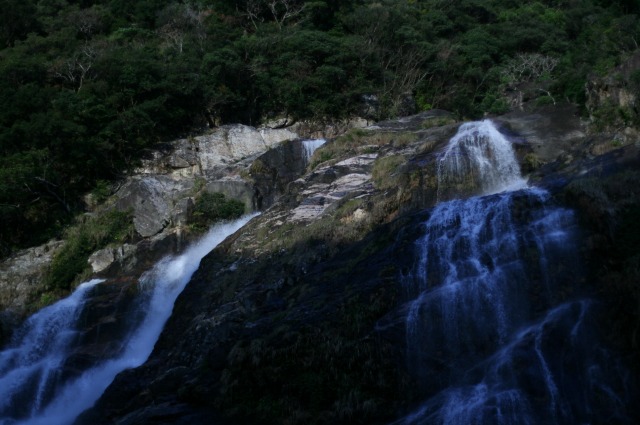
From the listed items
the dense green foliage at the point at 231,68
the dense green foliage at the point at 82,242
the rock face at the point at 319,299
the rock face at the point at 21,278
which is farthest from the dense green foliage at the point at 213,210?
the dense green foliage at the point at 231,68

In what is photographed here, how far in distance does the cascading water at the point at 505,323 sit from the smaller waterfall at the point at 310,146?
11.4m

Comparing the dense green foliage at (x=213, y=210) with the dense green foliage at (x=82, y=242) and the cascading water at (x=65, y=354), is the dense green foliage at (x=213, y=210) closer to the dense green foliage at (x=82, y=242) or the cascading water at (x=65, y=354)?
the cascading water at (x=65, y=354)

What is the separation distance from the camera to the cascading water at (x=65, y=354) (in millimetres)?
17188

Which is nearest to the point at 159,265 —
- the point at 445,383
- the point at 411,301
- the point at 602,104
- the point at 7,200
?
the point at 7,200

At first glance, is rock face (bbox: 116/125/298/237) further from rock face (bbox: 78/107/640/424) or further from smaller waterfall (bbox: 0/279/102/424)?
smaller waterfall (bbox: 0/279/102/424)

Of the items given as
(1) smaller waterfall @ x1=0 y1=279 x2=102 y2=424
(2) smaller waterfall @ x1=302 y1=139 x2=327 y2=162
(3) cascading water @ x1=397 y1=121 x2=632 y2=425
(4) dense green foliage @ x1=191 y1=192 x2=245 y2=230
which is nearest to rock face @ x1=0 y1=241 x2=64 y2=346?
(1) smaller waterfall @ x1=0 y1=279 x2=102 y2=424

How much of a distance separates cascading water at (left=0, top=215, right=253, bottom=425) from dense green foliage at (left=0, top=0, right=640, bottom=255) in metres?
7.23

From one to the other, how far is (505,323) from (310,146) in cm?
1607

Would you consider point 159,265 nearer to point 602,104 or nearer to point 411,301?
point 411,301

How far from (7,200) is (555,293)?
22.0 m

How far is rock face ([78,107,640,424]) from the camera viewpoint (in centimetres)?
1240

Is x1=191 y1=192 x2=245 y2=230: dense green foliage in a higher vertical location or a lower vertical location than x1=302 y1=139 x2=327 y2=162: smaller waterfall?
lower

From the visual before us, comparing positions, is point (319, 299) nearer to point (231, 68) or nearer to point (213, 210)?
point (213, 210)

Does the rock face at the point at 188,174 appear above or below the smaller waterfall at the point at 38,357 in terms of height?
above
